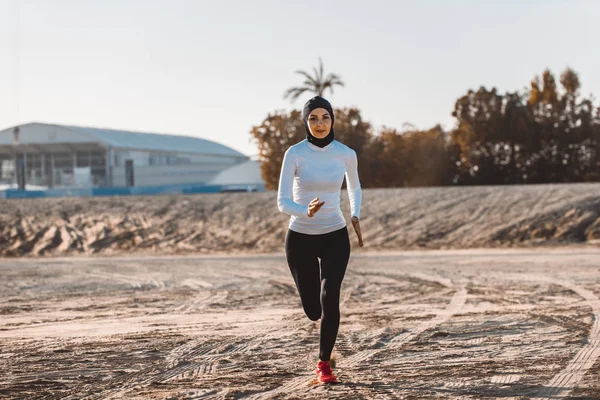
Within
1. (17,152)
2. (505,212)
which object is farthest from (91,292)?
(17,152)

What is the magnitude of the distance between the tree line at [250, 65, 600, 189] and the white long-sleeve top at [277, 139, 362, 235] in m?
50.1

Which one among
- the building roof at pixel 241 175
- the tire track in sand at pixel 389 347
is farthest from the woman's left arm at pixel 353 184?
the building roof at pixel 241 175

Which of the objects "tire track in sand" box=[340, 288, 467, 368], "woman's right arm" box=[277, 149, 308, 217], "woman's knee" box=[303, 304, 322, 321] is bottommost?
"tire track in sand" box=[340, 288, 467, 368]

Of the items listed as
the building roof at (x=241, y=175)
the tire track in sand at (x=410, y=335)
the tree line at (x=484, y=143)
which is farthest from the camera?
the building roof at (x=241, y=175)

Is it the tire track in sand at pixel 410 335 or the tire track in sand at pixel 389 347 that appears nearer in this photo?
the tire track in sand at pixel 389 347

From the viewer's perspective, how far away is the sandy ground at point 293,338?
23.7ft

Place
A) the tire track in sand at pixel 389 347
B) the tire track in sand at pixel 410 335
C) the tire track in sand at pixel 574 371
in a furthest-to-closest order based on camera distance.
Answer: the tire track in sand at pixel 410 335, the tire track in sand at pixel 389 347, the tire track in sand at pixel 574 371

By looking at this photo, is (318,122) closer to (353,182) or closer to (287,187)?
(287,187)

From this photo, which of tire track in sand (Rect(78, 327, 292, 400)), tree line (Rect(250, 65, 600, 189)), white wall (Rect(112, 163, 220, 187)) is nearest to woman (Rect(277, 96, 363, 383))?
tire track in sand (Rect(78, 327, 292, 400))

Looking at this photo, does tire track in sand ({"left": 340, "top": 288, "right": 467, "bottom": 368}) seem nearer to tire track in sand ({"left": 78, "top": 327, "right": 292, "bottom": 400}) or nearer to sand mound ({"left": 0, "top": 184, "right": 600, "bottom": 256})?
tire track in sand ({"left": 78, "top": 327, "right": 292, "bottom": 400})

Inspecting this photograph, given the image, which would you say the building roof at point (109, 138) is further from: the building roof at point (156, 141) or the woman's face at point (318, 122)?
the woman's face at point (318, 122)

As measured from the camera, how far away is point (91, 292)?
17.3 m

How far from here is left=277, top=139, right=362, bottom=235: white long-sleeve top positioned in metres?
7.25

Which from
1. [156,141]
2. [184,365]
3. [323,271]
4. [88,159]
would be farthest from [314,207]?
[156,141]
